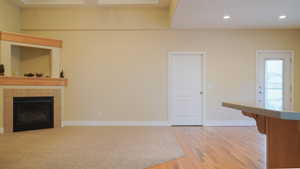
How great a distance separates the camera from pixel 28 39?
16.7 ft

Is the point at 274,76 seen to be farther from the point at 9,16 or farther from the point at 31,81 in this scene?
the point at 9,16

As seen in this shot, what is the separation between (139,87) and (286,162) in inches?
166

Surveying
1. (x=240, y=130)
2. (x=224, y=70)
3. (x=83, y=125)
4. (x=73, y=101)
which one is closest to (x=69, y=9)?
(x=73, y=101)

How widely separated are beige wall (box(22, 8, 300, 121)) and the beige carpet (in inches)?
38.8

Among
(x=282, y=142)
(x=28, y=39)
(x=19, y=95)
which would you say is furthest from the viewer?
(x=28, y=39)

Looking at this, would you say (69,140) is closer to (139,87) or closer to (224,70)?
(139,87)

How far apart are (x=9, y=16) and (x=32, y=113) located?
246 centimetres

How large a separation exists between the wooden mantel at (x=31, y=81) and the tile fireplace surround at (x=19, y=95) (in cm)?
13

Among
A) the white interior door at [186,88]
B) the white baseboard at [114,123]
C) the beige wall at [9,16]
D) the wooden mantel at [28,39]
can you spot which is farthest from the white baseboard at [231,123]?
the beige wall at [9,16]

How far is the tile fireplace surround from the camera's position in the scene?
4.84m

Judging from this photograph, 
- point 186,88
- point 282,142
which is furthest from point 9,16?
point 282,142

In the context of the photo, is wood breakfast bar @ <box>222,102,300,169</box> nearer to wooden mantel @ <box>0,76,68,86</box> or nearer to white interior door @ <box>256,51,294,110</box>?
white interior door @ <box>256,51,294,110</box>

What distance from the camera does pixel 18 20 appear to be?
5.70 m

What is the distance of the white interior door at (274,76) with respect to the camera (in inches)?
228
